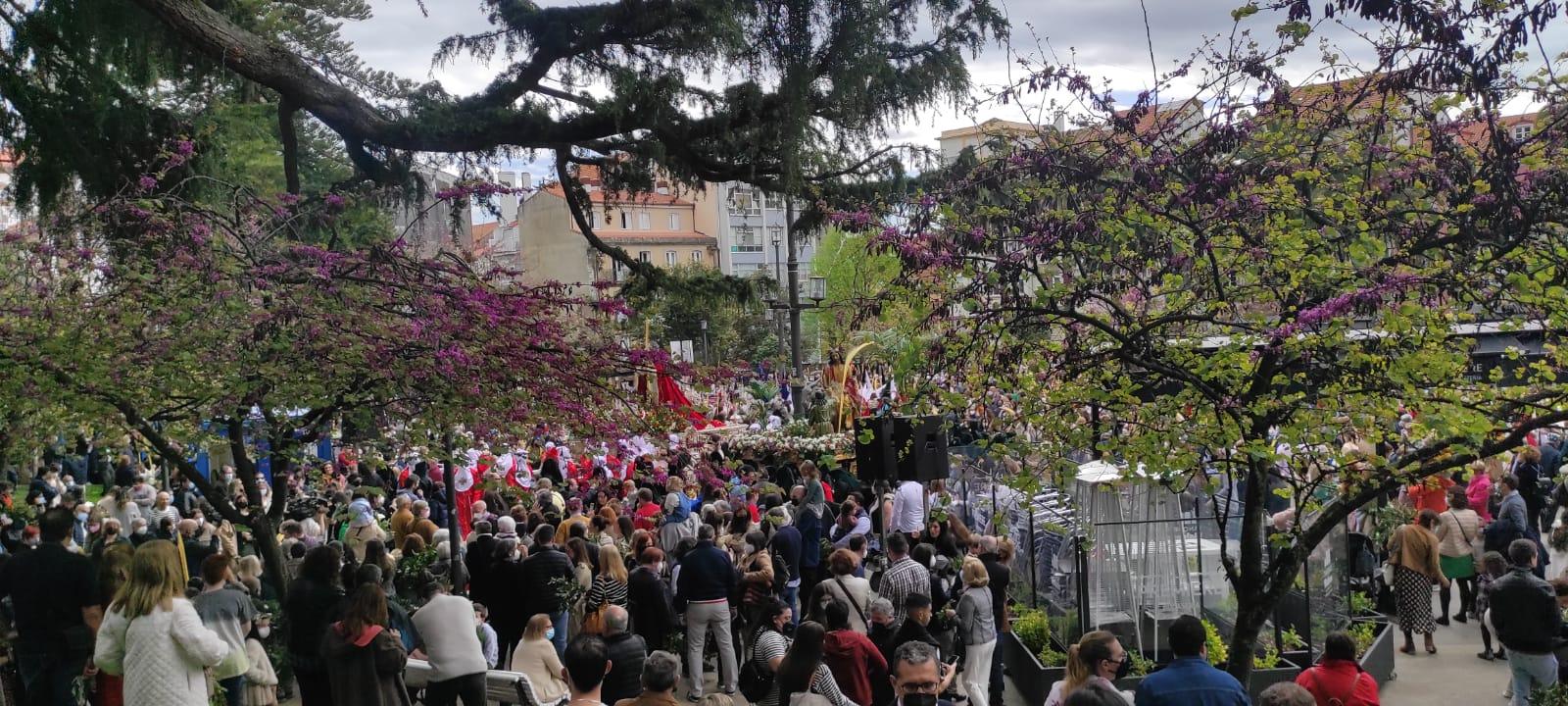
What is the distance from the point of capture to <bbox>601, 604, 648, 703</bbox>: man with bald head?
26.3 ft

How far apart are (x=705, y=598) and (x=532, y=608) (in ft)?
Result: 4.54

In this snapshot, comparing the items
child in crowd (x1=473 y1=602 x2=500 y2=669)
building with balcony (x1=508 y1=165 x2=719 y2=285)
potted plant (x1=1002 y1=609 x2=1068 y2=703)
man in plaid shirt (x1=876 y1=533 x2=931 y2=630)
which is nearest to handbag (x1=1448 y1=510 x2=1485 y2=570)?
potted plant (x1=1002 y1=609 x2=1068 y2=703)

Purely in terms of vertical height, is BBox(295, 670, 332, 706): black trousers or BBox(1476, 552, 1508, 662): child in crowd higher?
BBox(295, 670, 332, 706): black trousers

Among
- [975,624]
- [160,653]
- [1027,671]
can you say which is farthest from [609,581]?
[160,653]

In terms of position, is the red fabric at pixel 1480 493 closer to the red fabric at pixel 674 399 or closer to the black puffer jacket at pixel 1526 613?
the black puffer jacket at pixel 1526 613

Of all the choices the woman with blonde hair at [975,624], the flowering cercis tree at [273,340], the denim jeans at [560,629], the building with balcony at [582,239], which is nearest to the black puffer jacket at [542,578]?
the denim jeans at [560,629]

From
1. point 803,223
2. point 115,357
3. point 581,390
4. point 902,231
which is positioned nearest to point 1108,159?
point 902,231

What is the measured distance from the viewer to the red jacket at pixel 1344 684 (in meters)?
6.33

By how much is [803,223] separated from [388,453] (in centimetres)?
415

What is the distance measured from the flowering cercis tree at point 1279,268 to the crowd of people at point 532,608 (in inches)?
58.1

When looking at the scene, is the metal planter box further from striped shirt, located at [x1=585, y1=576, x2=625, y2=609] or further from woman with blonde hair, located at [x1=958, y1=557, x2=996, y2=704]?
striped shirt, located at [x1=585, y1=576, x2=625, y2=609]

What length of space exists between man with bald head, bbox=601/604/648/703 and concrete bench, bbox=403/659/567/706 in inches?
17.9

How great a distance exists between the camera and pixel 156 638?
6273 mm

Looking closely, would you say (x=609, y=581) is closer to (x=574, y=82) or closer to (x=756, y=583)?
(x=756, y=583)
